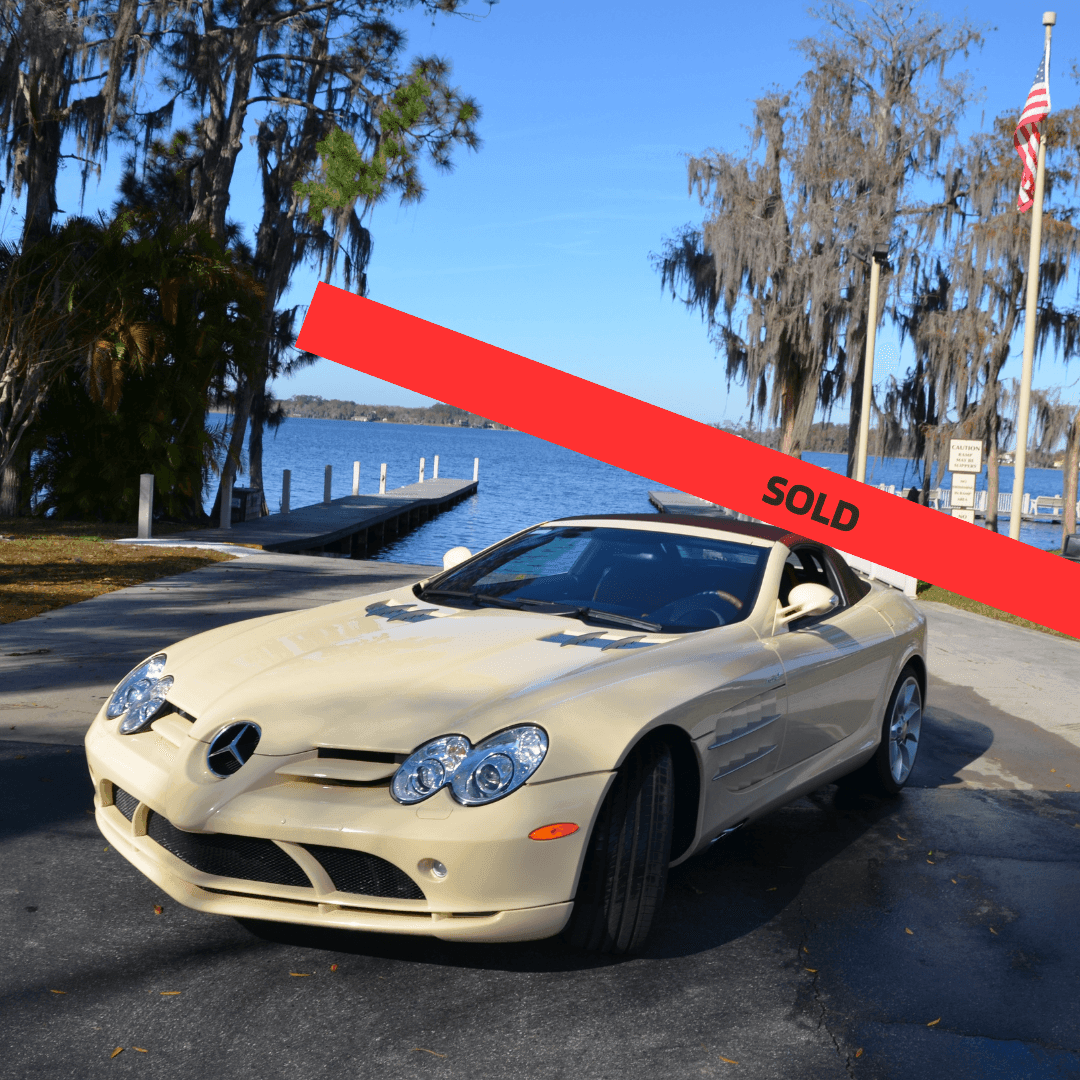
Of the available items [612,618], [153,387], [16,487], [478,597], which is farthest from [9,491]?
[612,618]

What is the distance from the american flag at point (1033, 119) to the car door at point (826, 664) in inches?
519

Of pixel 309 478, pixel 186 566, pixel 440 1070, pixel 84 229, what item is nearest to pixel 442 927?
pixel 440 1070

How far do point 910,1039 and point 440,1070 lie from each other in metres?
1.35

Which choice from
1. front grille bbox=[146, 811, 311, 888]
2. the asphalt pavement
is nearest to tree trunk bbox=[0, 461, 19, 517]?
the asphalt pavement

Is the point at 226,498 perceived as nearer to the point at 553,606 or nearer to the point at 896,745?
the point at 896,745

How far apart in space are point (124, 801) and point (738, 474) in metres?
2.26

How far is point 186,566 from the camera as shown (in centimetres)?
1434

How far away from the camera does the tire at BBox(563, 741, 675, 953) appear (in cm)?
335

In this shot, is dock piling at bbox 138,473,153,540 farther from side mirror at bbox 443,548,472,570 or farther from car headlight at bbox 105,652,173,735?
car headlight at bbox 105,652,173,735

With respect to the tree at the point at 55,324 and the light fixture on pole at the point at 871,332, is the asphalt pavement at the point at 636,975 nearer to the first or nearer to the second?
the tree at the point at 55,324

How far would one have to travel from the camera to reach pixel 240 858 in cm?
321

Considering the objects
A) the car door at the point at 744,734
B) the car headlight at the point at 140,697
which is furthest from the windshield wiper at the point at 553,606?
the car headlight at the point at 140,697

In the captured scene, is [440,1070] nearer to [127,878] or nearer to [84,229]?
[127,878]

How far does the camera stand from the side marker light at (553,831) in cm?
313
